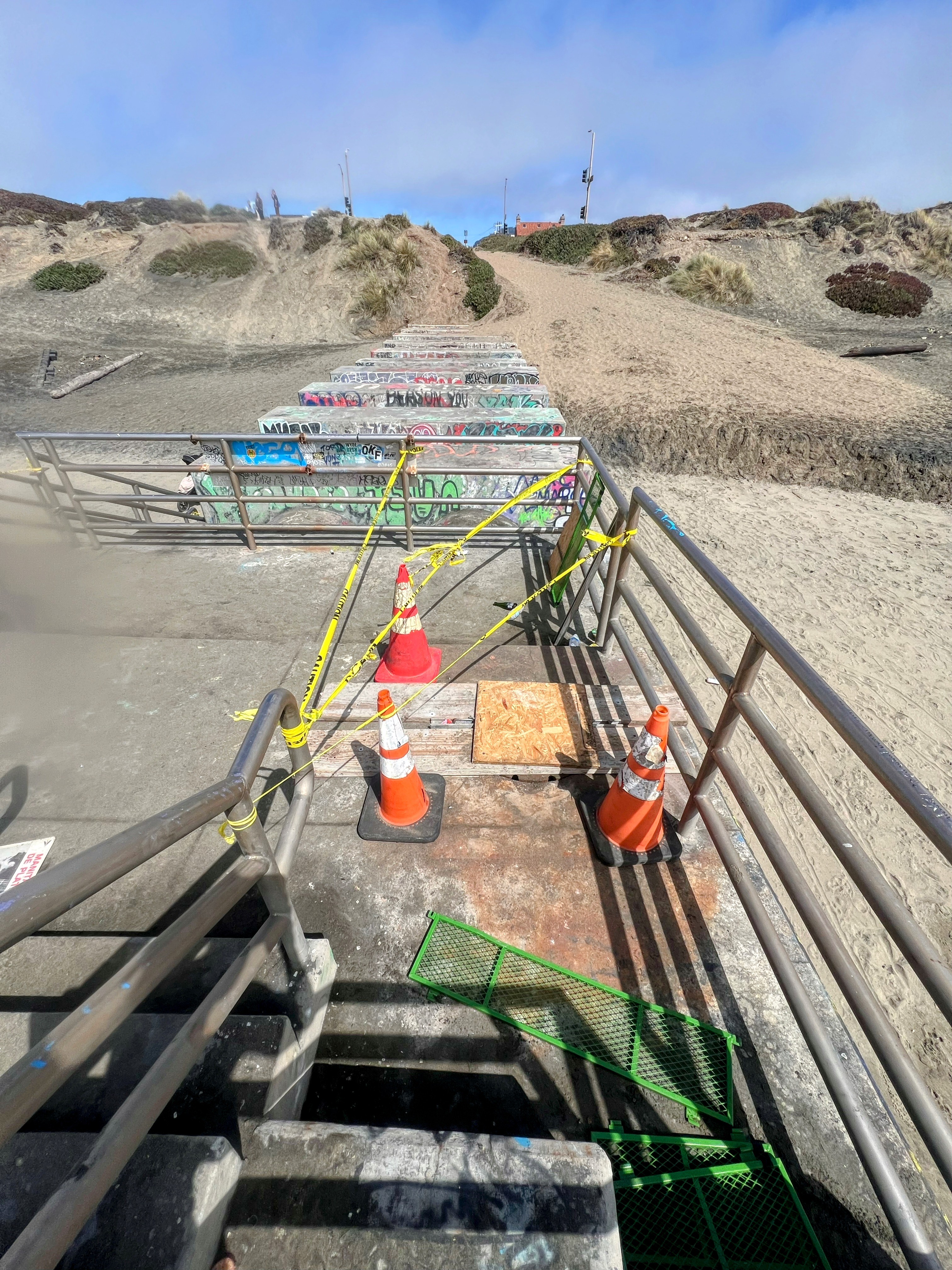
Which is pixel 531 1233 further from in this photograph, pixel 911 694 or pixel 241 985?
pixel 911 694

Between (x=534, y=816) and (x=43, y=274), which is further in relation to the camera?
(x=43, y=274)

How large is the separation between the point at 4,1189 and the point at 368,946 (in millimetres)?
1219

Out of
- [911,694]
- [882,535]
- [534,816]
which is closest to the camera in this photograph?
[534,816]

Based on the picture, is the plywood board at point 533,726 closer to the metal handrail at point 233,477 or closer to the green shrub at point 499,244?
the metal handrail at point 233,477

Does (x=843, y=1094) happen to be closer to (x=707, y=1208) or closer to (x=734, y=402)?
(x=707, y=1208)

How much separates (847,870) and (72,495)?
7.20 meters

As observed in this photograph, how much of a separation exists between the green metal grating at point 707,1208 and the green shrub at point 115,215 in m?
47.2

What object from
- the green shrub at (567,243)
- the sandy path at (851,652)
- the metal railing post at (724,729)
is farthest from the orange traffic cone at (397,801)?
the green shrub at (567,243)

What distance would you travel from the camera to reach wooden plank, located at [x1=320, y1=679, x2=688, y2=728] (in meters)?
3.24

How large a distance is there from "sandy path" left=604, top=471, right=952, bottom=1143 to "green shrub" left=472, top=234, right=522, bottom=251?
189 ft

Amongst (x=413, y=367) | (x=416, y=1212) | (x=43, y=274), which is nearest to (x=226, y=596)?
(x=416, y=1212)

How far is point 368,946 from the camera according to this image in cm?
233

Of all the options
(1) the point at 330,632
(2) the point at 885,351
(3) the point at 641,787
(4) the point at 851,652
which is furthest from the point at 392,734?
(2) the point at 885,351

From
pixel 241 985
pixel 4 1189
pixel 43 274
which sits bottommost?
pixel 4 1189
